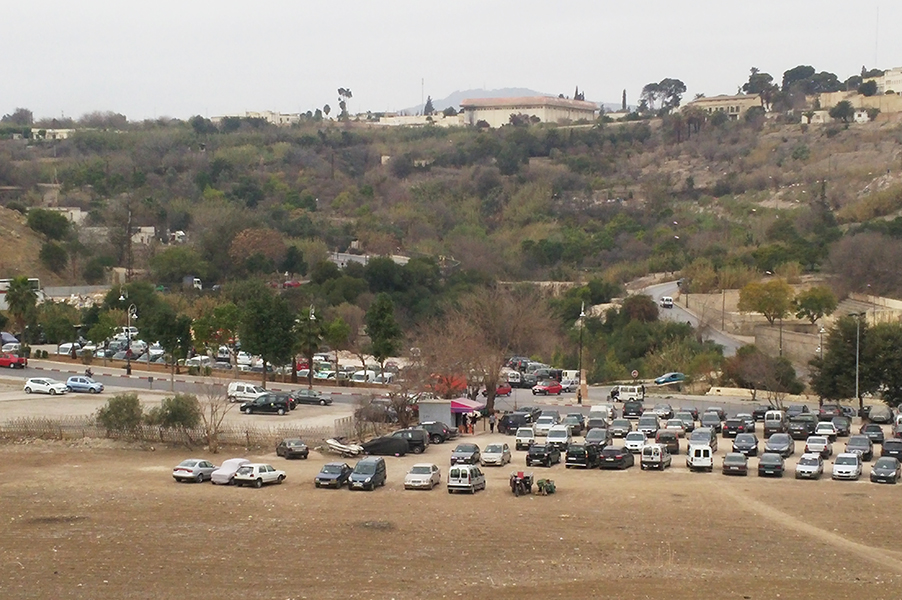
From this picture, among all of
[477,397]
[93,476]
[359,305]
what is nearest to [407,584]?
[93,476]

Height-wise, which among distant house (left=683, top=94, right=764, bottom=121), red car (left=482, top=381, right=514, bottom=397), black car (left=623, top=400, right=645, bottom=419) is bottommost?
red car (left=482, top=381, right=514, bottom=397)

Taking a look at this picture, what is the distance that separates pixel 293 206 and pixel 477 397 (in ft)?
235

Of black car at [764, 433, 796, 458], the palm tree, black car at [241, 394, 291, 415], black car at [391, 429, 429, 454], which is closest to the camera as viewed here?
black car at [764, 433, 796, 458]

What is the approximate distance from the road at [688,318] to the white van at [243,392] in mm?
27548

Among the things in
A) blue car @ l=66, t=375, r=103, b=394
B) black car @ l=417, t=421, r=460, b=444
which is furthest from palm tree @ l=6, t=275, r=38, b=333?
black car @ l=417, t=421, r=460, b=444

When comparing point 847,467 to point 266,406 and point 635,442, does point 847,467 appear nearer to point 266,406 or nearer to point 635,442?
point 635,442

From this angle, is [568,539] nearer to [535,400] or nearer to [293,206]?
[535,400]

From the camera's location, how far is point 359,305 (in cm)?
7700

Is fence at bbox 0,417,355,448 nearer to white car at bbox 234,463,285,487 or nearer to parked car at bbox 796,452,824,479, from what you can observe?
white car at bbox 234,463,285,487

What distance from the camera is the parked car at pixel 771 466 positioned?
33.4 meters

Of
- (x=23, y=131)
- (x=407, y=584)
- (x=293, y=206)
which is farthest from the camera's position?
(x=23, y=131)

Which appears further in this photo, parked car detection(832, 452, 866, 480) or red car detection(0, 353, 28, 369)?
red car detection(0, 353, 28, 369)

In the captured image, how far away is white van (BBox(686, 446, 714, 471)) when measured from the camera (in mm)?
34438

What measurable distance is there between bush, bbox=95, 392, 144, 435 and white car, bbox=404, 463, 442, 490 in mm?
10745
